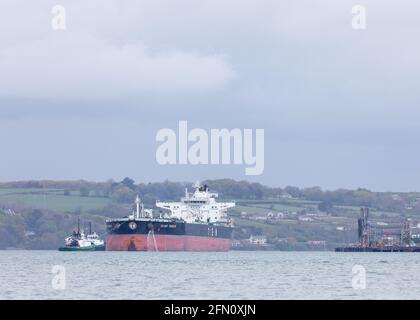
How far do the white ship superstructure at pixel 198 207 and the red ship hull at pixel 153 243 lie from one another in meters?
10.5

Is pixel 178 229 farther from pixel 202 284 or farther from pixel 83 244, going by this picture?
pixel 202 284

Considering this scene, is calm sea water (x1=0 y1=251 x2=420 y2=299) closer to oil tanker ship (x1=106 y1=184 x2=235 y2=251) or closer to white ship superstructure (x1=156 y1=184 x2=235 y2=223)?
oil tanker ship (x1=106 y1=184 x2=235 y2=251)

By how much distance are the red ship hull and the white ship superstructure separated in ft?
34.6

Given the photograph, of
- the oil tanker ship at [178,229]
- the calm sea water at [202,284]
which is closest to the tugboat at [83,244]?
the oil tanker ship at [178,229]

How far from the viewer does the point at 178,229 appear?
16738 centimetres

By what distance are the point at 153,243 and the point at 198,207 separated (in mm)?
26348

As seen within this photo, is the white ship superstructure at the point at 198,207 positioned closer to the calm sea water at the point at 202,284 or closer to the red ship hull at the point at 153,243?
the red ship hull at the point at 153,243

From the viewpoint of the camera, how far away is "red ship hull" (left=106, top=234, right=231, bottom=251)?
16200 cm

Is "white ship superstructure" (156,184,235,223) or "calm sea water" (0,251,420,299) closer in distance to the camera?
"calm sea water" (0,251,420,299)

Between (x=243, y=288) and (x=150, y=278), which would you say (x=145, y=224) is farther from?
(x=243, y=288)

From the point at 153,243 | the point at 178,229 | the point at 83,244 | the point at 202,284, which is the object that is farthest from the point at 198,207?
the point at 202,284

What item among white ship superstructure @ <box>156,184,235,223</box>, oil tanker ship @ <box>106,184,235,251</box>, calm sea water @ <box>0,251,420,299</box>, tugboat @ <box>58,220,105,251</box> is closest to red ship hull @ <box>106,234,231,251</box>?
oil tanker ship @ <box>106,184,235,251</box>

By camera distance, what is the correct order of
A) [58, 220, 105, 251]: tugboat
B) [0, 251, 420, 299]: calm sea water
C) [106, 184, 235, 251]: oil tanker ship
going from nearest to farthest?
[0, 251, 420, 299]: calm sea water → [106, 184, 235, 251]: oil tanker ship → [58, 220, 105, 251]: tugboat
